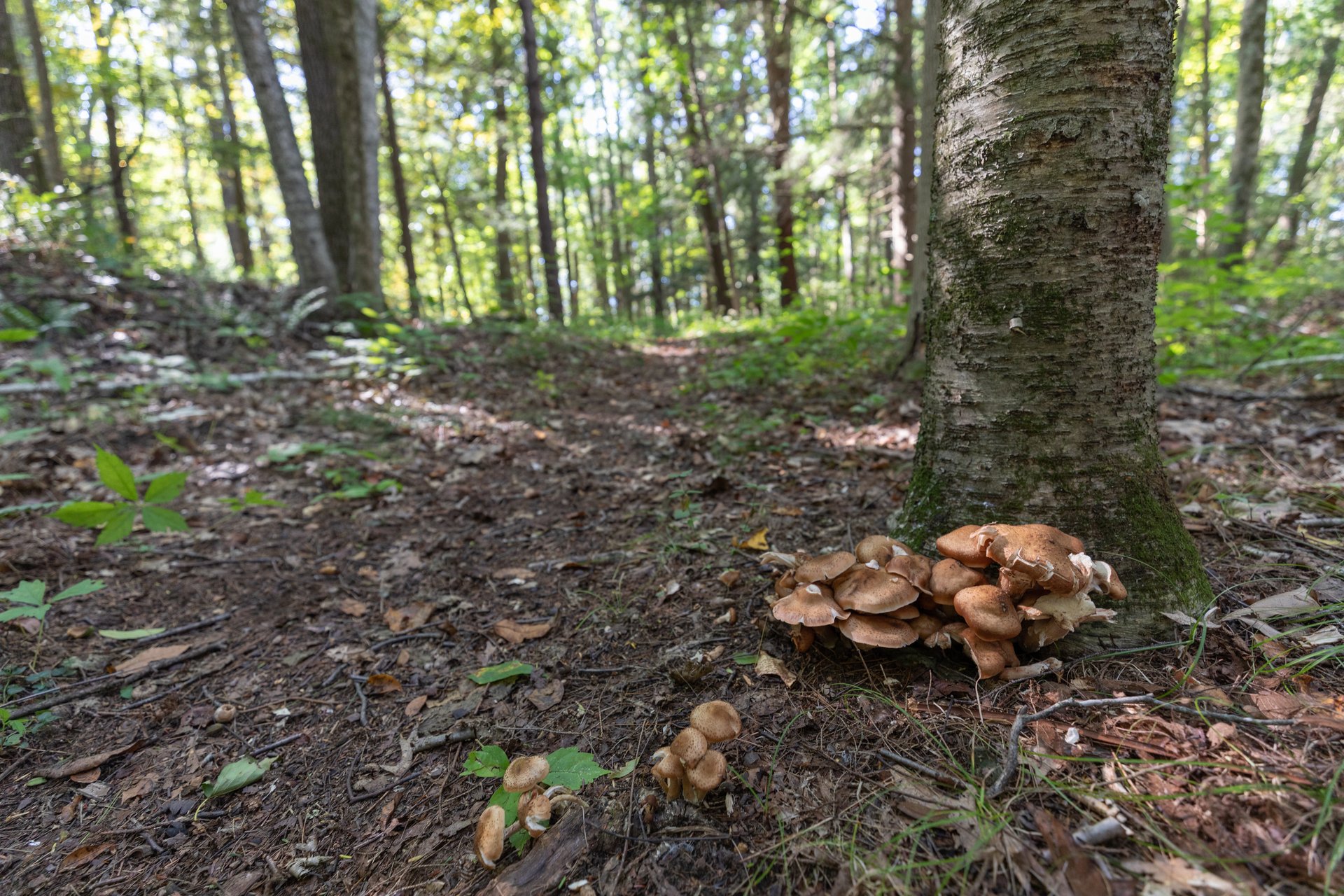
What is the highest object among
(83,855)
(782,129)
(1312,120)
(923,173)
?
(1312,120)

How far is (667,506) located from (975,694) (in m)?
2.18

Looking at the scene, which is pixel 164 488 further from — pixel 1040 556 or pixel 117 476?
pixel 1040 556

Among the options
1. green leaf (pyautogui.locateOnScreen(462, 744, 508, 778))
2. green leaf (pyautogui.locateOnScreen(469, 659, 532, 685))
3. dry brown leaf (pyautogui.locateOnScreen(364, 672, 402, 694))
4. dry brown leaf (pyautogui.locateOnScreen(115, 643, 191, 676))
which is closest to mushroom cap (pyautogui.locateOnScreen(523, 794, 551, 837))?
green leaf (pyautogui.locateOnScreen(462, 744, 508, 778))

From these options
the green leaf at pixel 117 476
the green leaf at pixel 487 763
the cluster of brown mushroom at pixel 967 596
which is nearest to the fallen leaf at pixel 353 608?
the green leaf at pixel 117 476

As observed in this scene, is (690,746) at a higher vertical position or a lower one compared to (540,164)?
lower

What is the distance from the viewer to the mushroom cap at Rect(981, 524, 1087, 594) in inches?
60.2

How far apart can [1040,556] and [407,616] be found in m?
2.58

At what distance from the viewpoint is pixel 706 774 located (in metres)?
1.42

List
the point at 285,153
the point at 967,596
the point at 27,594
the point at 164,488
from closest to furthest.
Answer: the point at 967,596 < the point at 27,594 < the point at 164,488 < the point at 285,153

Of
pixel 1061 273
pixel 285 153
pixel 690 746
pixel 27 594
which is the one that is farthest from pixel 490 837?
pixel 285 153

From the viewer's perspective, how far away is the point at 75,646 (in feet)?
8.02

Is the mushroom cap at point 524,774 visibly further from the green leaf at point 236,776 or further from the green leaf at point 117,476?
the green leaf at point 117,476

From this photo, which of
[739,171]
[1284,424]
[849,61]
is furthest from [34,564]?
[739,171]

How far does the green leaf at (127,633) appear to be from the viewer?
2.47m
